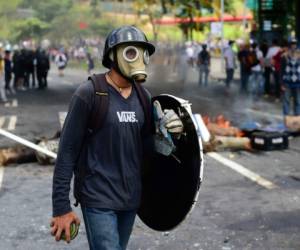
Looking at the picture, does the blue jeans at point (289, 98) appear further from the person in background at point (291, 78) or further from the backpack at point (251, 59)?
the backpack at point (251, 59)

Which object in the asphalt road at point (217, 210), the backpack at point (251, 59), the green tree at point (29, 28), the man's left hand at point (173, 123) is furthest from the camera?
the green tree at point (29, 28)

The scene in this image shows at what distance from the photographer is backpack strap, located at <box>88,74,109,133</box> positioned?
3146mm

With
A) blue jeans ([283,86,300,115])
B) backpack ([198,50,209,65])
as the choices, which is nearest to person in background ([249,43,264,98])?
backpack ([198,50,209,65])

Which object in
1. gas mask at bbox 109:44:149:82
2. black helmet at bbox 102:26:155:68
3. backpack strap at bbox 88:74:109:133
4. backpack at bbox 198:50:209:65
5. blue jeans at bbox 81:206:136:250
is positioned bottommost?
backpack at bbox 198:50:209:65

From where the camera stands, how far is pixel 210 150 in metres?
10.1

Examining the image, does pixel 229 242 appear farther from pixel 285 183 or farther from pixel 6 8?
pixel 6 8

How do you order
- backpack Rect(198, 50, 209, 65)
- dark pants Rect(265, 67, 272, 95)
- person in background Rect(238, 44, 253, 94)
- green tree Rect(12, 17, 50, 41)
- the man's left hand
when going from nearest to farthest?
the man's left hand
dark pants Rect(265, 67, 272, 95)
person in background Rect(238, 44, 253, 94)
backpack Rect(198, 50, 209, 65)
green tree Rect(12, 17, 50, 41)

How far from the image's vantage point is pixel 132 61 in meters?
3.22

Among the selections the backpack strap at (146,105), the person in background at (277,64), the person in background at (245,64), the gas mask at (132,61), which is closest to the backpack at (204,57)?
the person in background at (245,64)

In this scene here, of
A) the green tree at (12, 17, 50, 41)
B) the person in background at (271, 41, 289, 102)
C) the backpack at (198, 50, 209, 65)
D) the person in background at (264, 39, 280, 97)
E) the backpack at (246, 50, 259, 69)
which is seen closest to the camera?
the person in background at (271, 41, 289, 102)

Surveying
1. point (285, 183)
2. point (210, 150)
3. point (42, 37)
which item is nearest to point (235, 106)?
point (210, 150)

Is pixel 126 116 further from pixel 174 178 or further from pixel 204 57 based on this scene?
pixel 204 57

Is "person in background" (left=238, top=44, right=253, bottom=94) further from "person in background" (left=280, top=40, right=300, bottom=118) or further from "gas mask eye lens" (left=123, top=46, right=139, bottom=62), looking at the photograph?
"gas mask eye lens" (left=123, top=46, right=139, bottom=62)

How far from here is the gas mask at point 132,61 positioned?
10.6ft
